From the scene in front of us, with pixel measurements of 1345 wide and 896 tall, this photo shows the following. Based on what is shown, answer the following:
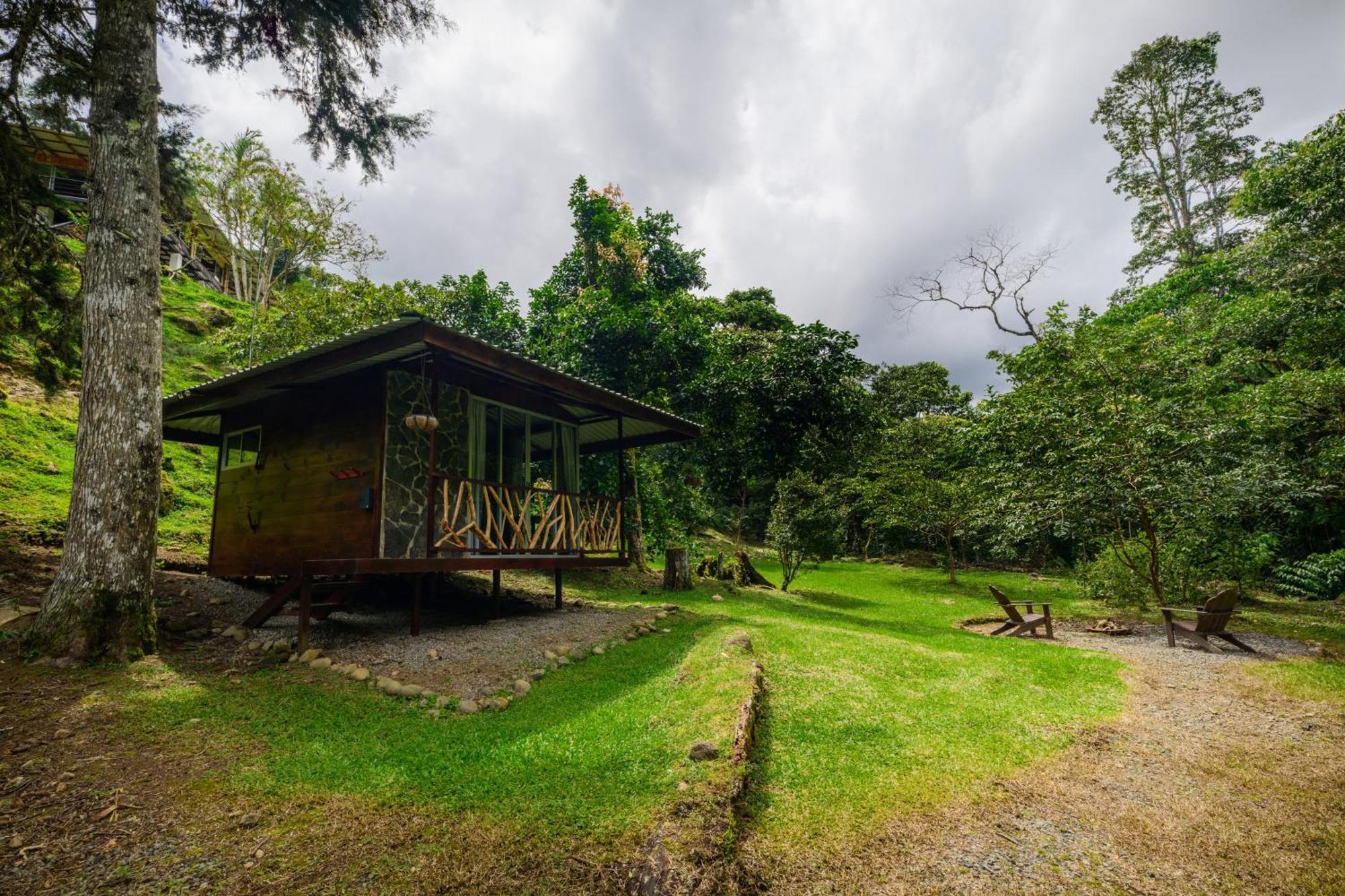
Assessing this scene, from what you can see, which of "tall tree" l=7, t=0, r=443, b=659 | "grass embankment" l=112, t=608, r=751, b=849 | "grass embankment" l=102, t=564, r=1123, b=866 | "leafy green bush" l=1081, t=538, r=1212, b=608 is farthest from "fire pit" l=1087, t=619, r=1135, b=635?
"tall tree" l=7, t=0, r=443, b=659

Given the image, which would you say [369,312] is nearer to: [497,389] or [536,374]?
[497,389]

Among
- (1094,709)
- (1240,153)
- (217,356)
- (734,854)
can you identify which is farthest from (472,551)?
(1240,153)

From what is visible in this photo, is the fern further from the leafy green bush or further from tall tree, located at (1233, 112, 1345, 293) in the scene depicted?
tall tree, located at (1233, 112, 1345, 293)

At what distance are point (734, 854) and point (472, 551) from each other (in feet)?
19.5

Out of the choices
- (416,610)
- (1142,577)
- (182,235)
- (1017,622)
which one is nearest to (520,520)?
(416,610)

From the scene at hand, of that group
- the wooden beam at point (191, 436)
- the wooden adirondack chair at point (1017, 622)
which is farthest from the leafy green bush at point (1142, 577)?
the wooden beam at point (191, 436)

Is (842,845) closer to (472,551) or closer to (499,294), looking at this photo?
(472,551)

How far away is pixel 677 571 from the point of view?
523 inches

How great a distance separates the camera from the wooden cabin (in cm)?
710

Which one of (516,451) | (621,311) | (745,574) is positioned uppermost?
(621,311)

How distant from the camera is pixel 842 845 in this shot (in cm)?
318

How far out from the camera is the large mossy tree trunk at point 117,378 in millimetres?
5590

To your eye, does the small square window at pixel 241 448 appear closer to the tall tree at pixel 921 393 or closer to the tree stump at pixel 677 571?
the tree stump at pixel 677 571

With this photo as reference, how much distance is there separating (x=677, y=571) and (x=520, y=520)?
5574mm
